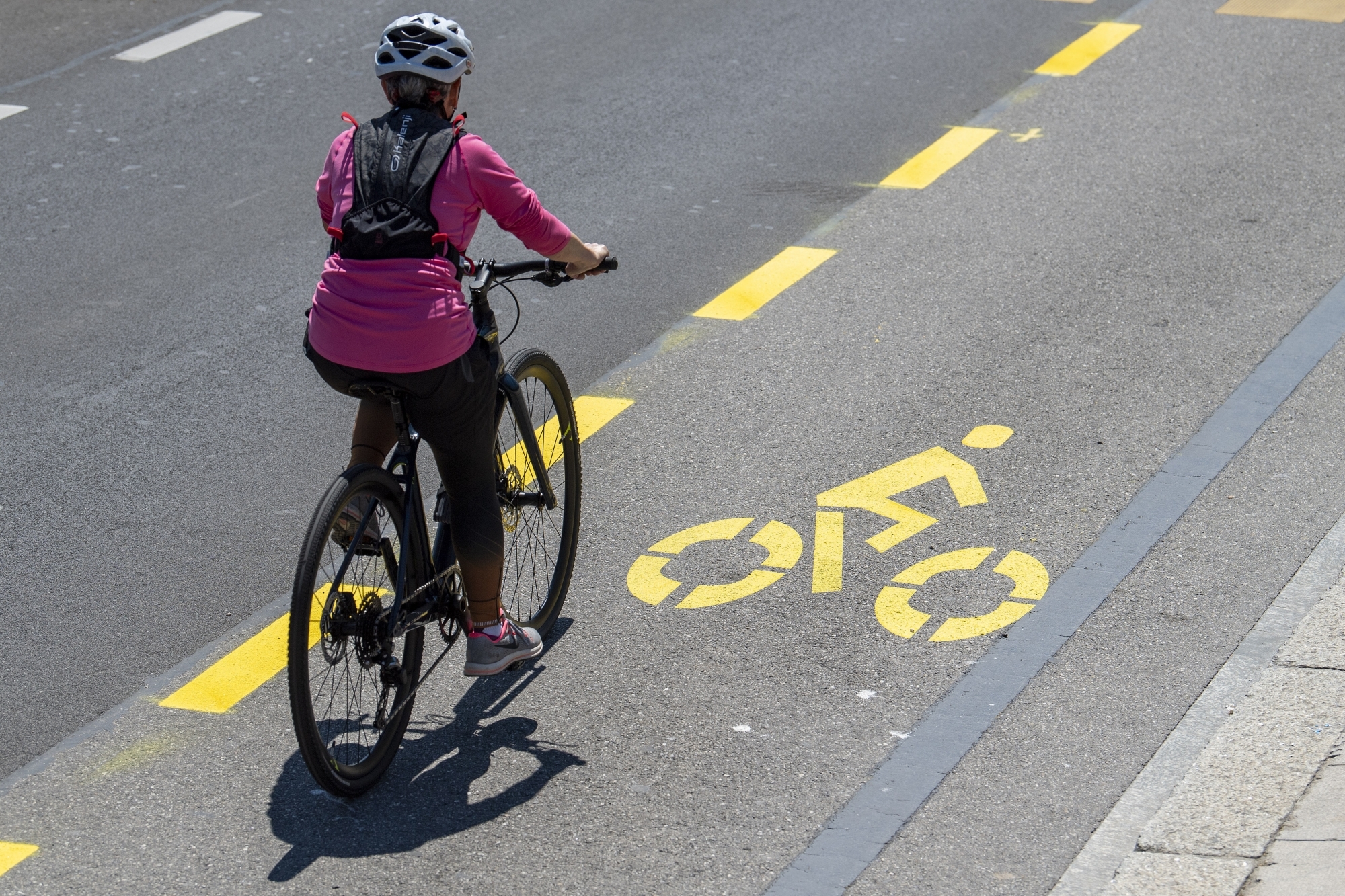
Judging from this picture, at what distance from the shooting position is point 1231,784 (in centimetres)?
441

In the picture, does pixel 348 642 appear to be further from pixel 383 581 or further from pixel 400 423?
pixel 400 423

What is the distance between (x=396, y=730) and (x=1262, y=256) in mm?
5108

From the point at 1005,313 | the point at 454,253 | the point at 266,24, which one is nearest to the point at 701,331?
the point at 1005,313

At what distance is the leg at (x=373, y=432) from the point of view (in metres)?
4.67

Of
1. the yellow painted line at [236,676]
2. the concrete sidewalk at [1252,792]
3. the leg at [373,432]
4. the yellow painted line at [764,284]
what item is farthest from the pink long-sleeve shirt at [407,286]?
the yellow painted line at [764,284]

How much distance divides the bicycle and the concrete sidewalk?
185 centimetres

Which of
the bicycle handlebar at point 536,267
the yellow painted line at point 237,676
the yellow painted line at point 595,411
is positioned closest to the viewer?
the bicycle handlebar at point 536,267

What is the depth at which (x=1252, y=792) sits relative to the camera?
4363 mm

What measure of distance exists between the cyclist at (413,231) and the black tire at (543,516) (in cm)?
68

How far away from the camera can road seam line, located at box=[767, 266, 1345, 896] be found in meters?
4.30

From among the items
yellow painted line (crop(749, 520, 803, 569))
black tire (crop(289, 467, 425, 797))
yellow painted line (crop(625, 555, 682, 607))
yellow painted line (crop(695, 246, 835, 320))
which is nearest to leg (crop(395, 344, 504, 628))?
black tire (crop(289, 467, 425, 797))

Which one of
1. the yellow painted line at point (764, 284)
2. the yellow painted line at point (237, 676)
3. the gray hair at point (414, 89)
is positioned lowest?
the yellow painted line at point (764, 284)

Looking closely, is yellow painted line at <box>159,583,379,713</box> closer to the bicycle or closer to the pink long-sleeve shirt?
the bicycle

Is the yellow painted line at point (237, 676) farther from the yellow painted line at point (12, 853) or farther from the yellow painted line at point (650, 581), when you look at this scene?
the yellow painted line at point (650, 581)
